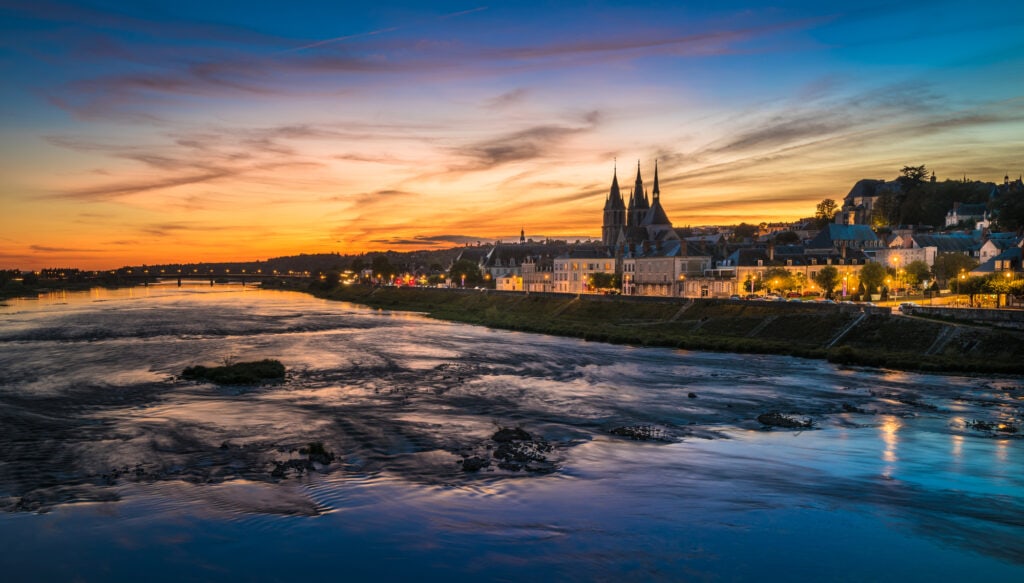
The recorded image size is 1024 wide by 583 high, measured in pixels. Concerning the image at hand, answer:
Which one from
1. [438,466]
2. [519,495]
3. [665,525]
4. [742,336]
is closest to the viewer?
[665,525]

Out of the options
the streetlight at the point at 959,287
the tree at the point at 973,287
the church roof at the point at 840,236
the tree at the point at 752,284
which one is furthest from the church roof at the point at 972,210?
the tree at the point at 973,287

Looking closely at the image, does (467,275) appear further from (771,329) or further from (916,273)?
(771,329)

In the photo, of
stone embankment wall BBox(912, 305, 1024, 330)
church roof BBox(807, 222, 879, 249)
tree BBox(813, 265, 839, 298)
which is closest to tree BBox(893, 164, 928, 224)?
church roof BBox(807, 222, 879, 249)

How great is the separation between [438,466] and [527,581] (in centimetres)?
834

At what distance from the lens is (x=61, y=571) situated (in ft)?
49.2

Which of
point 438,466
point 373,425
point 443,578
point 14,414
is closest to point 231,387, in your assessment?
point 14,414

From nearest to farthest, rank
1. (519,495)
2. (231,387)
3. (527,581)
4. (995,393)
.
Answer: (527,581), (519,495), (995,393), (231,387)

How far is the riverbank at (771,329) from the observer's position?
43344mm

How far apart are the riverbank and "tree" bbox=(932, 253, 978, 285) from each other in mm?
36402

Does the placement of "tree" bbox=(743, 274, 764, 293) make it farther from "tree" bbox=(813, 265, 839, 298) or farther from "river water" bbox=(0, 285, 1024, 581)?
"river water" bbox=(0, 285, 1024, 581)

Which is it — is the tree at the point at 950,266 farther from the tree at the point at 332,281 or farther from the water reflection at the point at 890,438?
the tree at the point at 332,281

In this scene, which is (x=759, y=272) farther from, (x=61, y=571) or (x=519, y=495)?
(x=61, y=571)

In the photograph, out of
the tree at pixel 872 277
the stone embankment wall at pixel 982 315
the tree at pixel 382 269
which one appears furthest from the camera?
the tree at pixel 382 269

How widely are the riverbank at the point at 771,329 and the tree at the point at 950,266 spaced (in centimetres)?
3640
